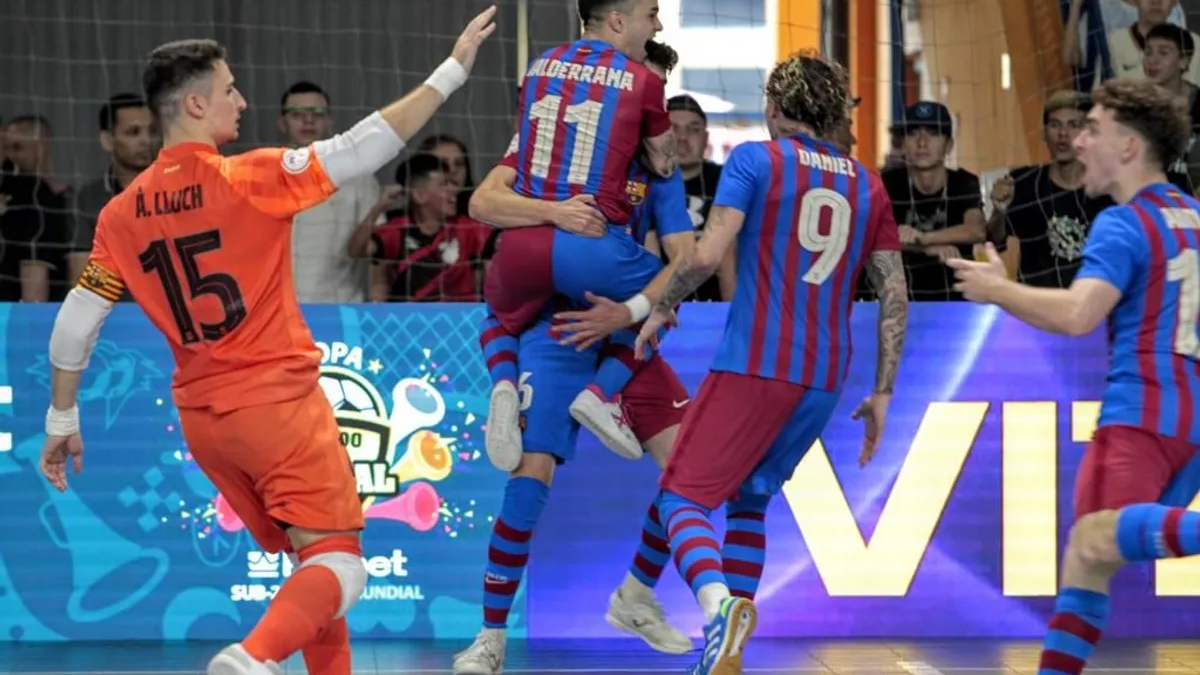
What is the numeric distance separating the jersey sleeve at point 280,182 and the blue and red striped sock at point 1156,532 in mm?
2499

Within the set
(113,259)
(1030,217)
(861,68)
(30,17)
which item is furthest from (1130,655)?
(30,17)

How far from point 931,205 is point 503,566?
10.3ft

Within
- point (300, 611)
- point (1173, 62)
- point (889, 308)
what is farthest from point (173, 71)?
point (1173, 62)

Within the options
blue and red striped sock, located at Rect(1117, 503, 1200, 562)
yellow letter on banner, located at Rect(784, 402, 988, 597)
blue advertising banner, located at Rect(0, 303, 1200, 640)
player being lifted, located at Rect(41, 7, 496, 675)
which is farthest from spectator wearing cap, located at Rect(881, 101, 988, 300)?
player being lifted, located at Rect(41, 7, 496, 675)

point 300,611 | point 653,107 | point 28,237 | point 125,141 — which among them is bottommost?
point 300,611

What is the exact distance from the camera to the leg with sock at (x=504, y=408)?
23.4ft

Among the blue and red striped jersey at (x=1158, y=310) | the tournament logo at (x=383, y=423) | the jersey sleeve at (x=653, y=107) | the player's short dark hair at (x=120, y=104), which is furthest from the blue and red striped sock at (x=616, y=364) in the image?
the player's short dark hair at (x=120, y=104)

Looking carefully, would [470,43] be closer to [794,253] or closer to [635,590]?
[794,253]

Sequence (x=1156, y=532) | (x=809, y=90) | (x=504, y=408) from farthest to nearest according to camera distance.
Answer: (x=504, y=408), (x=809, y=90), (x=1156, y=532)

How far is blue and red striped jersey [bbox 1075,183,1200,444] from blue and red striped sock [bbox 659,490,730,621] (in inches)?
54.7

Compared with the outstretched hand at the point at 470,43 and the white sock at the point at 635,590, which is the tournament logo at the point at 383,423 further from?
the outstretched hand at the point at 470,43

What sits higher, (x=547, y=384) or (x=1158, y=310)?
(x=1158, y=310)

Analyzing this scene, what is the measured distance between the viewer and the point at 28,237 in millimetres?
9164

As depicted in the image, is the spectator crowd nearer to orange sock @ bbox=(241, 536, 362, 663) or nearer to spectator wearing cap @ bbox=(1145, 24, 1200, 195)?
spectator wearing cap @ bbox=(1145, 24, 1200, 195)
